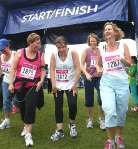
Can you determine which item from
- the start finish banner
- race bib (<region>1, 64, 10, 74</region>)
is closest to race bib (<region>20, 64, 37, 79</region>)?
race bib (<region>1, 64, 10, 74</region>)

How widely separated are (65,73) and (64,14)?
6.05 m

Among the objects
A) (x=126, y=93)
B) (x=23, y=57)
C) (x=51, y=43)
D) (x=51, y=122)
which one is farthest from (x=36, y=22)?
(x=126, y=93)

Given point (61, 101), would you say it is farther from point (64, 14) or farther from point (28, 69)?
point (64, 14)

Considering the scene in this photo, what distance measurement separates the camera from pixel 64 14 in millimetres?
12617

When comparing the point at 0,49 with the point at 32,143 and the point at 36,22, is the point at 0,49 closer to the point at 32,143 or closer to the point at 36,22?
the point at 32,143

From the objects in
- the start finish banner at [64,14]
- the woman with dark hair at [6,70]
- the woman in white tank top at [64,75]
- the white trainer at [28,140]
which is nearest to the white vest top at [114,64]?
the woman in white tank top at [64,75]

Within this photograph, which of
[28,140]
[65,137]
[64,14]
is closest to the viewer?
[28,140]

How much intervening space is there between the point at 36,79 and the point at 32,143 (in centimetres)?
106

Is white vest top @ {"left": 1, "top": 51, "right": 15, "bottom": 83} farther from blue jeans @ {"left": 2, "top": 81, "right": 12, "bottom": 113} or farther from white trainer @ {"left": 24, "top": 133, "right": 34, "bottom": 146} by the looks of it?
white trainer @ {"left": 24, "top": 133, "right": 34, "bottom": 146}

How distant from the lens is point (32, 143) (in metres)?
6.73

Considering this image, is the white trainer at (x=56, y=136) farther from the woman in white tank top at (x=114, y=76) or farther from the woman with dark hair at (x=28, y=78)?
the woman in white tank top at (x=114, y=76)

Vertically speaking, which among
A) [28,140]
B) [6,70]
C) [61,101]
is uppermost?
[6,70]

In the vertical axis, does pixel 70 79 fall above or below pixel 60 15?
below

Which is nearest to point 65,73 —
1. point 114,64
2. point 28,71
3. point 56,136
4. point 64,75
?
point 64,75
